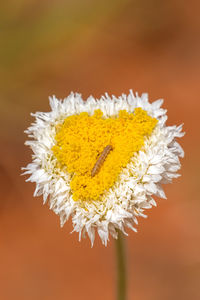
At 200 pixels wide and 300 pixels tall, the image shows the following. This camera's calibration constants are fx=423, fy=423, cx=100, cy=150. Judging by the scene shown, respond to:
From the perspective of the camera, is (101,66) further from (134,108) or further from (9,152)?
(134,108)

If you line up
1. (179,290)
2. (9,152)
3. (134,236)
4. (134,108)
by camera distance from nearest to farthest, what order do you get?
1. (134,108)
2. (179,290)
3. (134,236)
4. (9,152)

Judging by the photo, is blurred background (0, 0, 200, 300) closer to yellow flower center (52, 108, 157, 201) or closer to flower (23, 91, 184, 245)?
flower (23, 91, 184, 245)

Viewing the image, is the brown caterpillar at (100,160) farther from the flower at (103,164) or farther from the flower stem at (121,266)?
the flower stem at (121,266)

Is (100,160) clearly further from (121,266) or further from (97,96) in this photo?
(97,96)

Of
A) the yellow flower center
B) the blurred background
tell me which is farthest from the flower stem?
the blurred background

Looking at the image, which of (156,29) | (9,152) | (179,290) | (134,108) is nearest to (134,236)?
(179,290)
